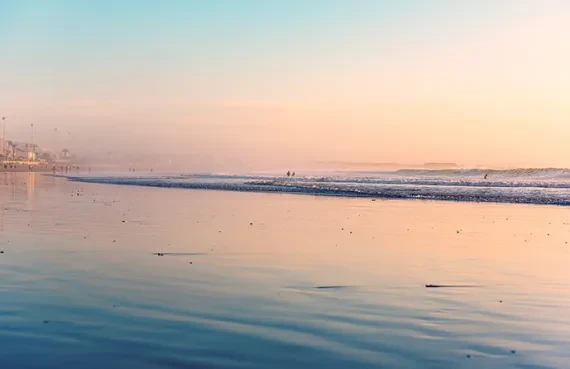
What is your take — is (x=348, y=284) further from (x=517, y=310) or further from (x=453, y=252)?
(x=453, y=252)

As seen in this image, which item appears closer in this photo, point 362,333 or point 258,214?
point 362,333

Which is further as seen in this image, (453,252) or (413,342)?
(453,252)

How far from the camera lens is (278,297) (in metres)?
9.17

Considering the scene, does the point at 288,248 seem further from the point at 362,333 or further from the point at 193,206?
the point at 193,206

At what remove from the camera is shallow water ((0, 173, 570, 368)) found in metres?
6.48

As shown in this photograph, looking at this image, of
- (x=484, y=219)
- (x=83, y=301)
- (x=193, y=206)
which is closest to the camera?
(x=83, y=301)

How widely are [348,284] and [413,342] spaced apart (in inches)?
131

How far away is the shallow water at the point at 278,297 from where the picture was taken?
648 cm

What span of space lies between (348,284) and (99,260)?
5.40 metres

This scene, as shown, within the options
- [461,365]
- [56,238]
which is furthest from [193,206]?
[461,365]

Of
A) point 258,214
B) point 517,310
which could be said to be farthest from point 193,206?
point 517,310

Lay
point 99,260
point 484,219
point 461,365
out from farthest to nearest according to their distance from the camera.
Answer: point 484,219, point 99,260, point 461,365

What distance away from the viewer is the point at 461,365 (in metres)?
6.23

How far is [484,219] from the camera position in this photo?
23.4 metres
